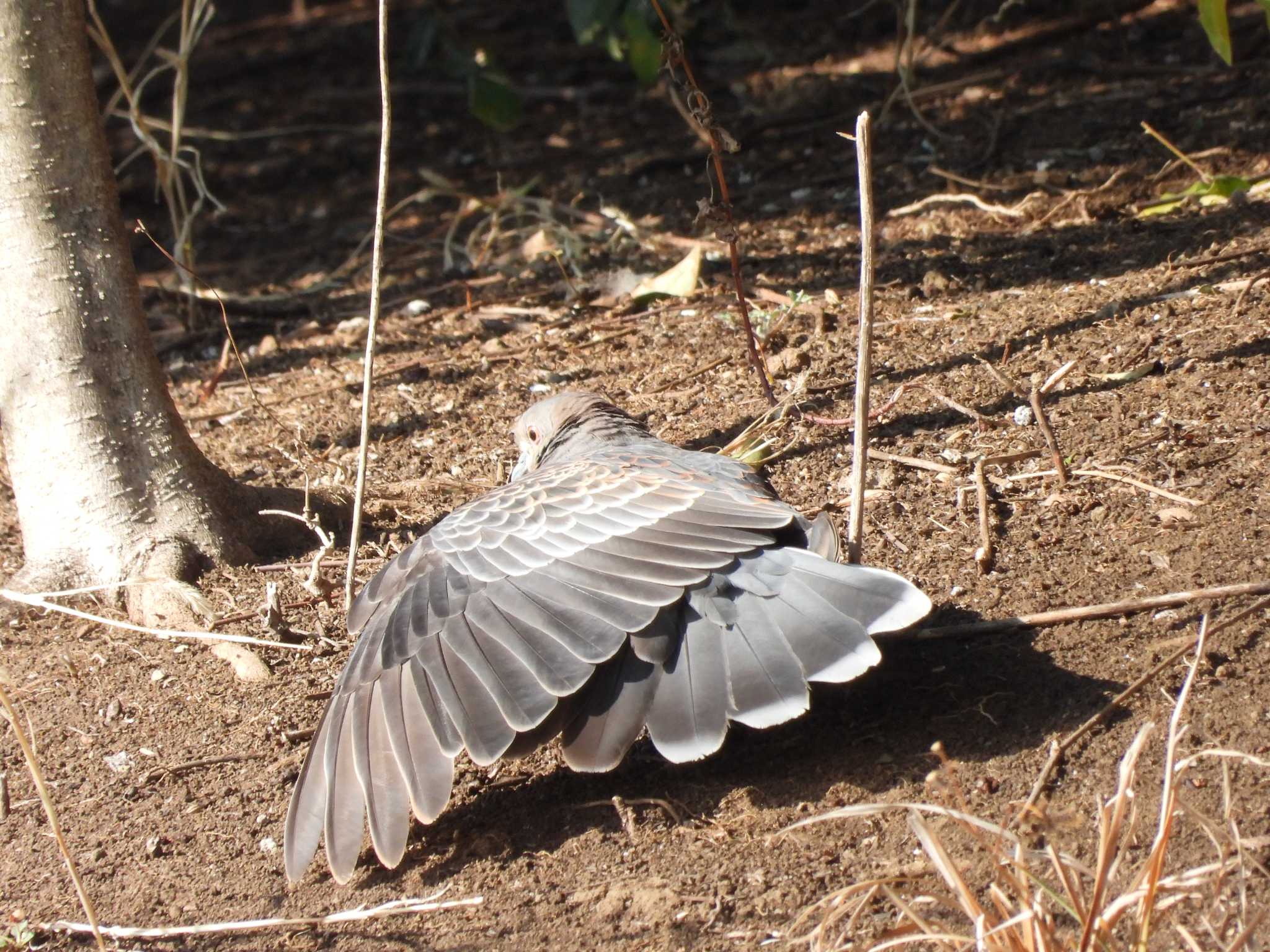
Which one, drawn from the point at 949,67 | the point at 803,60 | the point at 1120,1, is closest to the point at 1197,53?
the point at 1120,1

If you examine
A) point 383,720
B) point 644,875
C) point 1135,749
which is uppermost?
point 1135,749

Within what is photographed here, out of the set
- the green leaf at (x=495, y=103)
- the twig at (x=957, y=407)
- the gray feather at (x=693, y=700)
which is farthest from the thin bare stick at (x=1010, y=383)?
the green leaf at (x=495, y=103)

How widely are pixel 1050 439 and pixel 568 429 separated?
1.45m

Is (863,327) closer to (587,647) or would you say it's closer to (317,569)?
(587,647)

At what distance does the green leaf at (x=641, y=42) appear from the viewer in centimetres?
691

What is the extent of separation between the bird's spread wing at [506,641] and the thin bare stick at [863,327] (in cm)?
22

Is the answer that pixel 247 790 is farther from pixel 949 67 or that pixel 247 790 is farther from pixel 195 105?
pixel 195 105

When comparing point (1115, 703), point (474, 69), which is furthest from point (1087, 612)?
point (474, 69)

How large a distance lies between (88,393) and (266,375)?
1830 millimetres

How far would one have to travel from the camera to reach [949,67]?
7762 mm

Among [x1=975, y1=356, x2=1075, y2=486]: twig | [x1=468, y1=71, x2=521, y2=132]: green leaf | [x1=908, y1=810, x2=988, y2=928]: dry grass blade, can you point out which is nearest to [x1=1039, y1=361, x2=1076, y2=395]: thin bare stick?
[x1=975, y1=356, x2=1075, y2=486]: twig

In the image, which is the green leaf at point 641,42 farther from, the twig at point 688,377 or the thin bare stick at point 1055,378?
the thin bare stick at point 1055,378

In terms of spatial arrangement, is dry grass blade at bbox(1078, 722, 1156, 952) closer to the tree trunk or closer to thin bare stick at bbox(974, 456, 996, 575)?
thin bare stick at bbox(974, 456, 996, 575)

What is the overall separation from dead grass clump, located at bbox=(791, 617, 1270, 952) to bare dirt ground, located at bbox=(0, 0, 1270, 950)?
1.0 inches
